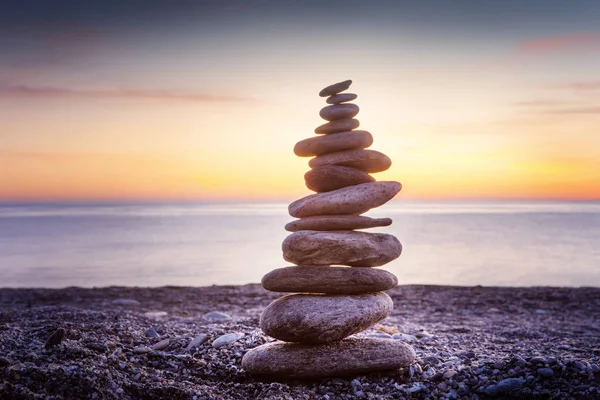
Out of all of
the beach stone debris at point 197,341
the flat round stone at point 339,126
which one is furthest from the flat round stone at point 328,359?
the flat round stone at point 339,126

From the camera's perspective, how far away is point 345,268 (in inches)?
343

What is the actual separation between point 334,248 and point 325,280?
0.49 metres

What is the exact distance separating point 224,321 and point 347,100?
19.2 ft

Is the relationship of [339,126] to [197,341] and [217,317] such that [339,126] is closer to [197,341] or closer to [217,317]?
[197,341]

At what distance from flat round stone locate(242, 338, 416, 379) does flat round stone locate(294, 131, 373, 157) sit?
2.93m

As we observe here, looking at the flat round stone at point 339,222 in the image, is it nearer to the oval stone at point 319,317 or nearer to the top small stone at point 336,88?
the oval stone at point 319,317

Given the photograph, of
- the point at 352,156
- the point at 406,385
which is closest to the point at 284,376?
the point at 406,385

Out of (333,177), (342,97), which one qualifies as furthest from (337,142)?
(342,97)

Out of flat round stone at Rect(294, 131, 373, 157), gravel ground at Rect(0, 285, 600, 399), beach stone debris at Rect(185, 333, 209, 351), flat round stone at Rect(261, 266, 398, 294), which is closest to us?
gravel ground at Rect(0, 285, 600, 399)

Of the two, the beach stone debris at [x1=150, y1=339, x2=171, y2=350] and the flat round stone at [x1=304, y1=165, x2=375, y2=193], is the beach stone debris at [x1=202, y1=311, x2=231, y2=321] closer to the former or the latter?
the beach stone debris at [x1=150, y1=339, x2=171, y2=350]

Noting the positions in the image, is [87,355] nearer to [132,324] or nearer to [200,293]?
[132,324]

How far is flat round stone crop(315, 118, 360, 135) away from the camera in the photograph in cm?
914

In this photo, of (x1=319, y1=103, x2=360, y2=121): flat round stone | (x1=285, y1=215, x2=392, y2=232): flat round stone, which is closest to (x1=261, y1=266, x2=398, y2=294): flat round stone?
(x1=285, y1=215, x2=392, y2=232): flat round stone

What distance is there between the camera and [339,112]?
29.9 ft
